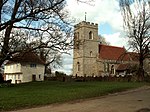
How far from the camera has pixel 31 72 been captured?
69312 millimetres

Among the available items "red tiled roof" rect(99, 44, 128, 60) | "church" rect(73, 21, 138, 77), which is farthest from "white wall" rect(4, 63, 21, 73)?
"red tiled roof" rect(99, 44, 128, 60)

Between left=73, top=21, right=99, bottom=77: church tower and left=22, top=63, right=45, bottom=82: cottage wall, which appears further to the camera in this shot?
left=73, top=21, right=99, bottom=77: church tower

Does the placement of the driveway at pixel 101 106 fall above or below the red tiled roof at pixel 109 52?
below

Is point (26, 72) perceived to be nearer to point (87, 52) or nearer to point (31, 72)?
point (31, 72)

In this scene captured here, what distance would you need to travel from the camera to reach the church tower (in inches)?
3265

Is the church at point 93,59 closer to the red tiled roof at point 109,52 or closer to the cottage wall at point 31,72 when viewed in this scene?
the red tiled roof at point 109,52

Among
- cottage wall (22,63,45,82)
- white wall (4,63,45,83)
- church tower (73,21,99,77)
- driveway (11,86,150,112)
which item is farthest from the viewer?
church tower (73,21,99,77)

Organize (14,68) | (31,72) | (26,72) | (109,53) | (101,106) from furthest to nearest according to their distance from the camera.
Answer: (109,53) → (14,68) → (31,72) → (26,72) → (101,106)

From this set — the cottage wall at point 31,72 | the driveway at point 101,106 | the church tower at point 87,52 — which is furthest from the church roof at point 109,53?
the driveway at point 101,106

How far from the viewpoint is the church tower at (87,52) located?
82938 millimetres

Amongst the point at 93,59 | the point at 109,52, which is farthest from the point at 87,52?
the point at 109,52

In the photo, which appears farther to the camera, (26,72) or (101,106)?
(26,72)

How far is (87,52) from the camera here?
84125mm

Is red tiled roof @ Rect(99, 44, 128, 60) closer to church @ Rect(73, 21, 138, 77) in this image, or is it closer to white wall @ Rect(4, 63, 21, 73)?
church @ Rect(73, 21, 138, 77)
